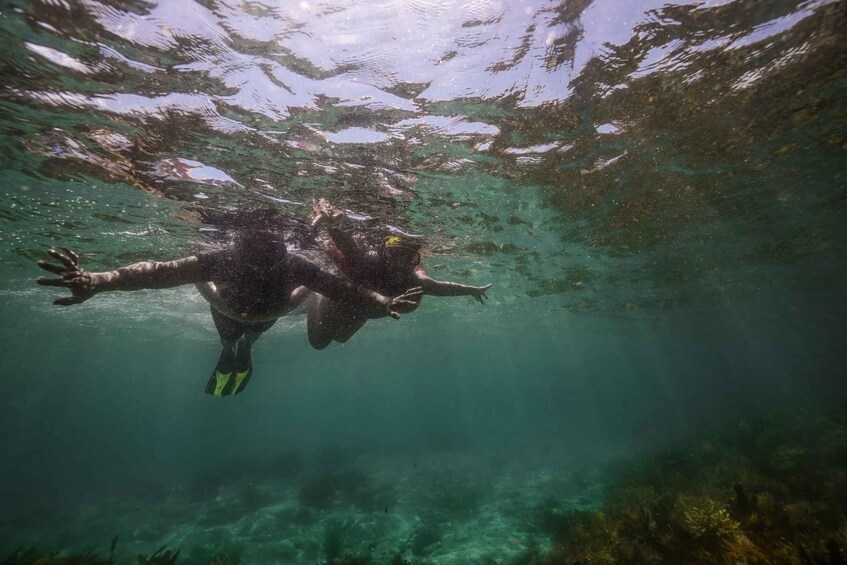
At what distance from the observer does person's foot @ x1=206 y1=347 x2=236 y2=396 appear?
375 inches

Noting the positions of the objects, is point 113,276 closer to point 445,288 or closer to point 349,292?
point 349,292

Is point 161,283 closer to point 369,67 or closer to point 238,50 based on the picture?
point 238,50

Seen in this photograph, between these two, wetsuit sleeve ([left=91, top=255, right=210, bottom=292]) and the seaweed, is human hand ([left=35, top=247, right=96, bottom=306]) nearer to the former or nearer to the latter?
wetsuit sleeve ([left=91, top=255, right=210, bottom=292])

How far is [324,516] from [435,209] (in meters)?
17.1

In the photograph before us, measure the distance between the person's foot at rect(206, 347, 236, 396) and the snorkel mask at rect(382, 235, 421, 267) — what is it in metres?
5.32

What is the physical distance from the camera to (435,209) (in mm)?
12281

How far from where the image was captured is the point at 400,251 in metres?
6.74

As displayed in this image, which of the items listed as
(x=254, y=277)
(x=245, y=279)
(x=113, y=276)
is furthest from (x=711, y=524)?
(x=113, y=276)

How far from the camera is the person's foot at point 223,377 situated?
9516 mm

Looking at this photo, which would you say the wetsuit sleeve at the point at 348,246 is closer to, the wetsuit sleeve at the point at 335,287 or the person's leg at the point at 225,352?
the wetsuit sleeve at the point at 335,287

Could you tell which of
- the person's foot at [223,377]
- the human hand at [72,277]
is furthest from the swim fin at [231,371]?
the human hand at [72,277]

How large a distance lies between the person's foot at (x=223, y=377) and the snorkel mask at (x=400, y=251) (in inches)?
210

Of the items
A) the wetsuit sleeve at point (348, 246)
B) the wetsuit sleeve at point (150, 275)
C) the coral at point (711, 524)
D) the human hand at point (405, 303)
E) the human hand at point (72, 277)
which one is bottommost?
the coral at point (711, 524)

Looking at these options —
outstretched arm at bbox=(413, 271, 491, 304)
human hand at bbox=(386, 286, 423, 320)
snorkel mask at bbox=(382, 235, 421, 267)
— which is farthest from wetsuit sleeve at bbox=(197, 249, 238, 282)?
outstretched arm at bbox=(413, 271, 491, 304)
